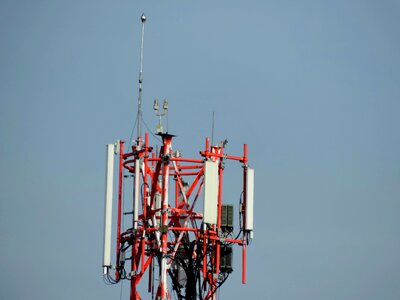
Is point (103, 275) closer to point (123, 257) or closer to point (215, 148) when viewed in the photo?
point (123, 257)

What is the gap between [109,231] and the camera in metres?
155

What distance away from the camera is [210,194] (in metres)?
154

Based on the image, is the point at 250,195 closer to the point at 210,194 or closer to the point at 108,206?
the point at 210,194

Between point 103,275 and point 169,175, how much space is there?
901cm

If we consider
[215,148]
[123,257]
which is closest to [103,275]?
[123,257]

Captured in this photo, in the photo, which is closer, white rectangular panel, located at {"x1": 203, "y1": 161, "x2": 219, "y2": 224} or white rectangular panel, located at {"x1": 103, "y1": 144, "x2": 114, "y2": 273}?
white rectangular panel, located at {"x1": 203, "y1": 161, "x2": 219, "y2": 224}

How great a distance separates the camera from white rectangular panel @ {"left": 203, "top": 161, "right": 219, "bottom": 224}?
503 ft

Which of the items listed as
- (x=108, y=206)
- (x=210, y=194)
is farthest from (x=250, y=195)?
(x=108, y=206)

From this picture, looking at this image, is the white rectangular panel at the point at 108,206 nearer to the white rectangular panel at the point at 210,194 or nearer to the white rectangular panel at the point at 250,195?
the white rectangular panel at the point at 210,194

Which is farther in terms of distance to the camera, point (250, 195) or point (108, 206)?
point (250, 195)

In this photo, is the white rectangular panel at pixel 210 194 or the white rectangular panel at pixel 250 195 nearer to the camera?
the white rectangular panel at pixel 210 194

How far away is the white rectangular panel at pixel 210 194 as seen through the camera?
153m

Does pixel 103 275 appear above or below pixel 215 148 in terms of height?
below

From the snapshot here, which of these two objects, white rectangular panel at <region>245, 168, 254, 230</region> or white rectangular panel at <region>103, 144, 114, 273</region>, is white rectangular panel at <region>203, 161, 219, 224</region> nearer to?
white rectangular panel at <region>245, 168, 254, 230</region>
